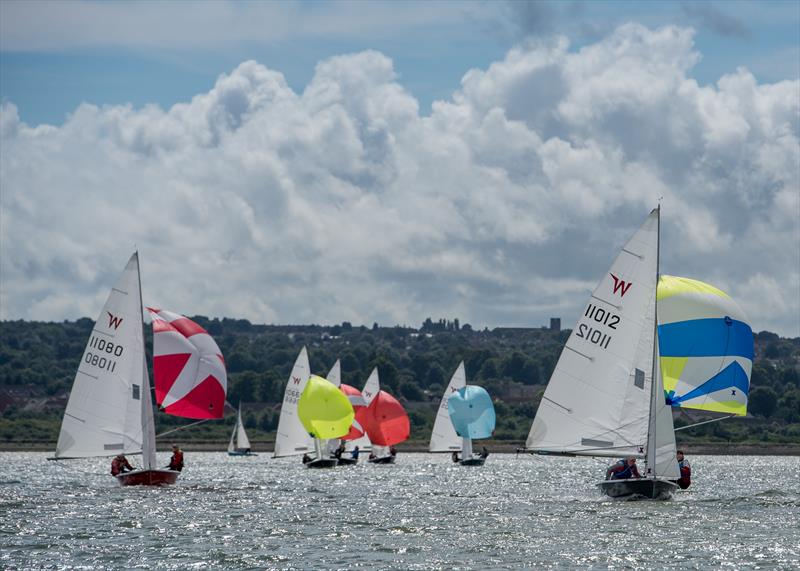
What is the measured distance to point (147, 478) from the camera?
157ft

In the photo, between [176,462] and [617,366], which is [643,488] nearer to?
[617,366]

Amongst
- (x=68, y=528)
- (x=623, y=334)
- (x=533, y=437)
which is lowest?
(x=68, y=528)

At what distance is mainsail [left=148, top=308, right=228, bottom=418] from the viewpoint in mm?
48125

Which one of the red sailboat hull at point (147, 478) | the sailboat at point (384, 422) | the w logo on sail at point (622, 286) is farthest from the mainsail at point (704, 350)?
the sailboat at point (384, 422)

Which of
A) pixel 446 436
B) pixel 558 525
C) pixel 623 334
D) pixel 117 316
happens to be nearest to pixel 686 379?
pixel 623 334

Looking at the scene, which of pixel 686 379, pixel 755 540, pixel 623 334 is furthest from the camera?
pixel 686 379

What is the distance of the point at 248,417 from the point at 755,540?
12009 centimetres

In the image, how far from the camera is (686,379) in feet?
142

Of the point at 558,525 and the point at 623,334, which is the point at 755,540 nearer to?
the point at 558,525

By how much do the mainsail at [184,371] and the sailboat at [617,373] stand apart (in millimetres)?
12289

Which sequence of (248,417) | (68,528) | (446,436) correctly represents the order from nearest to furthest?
1. (68,528)
2. (446,436)
3. (248,417)

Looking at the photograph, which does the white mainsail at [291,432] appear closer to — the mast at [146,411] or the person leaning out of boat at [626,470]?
the mast at [146,411]

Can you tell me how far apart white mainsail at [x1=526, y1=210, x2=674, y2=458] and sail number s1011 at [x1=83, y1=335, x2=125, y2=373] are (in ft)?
46.0

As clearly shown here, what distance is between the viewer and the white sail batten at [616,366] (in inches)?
1580
